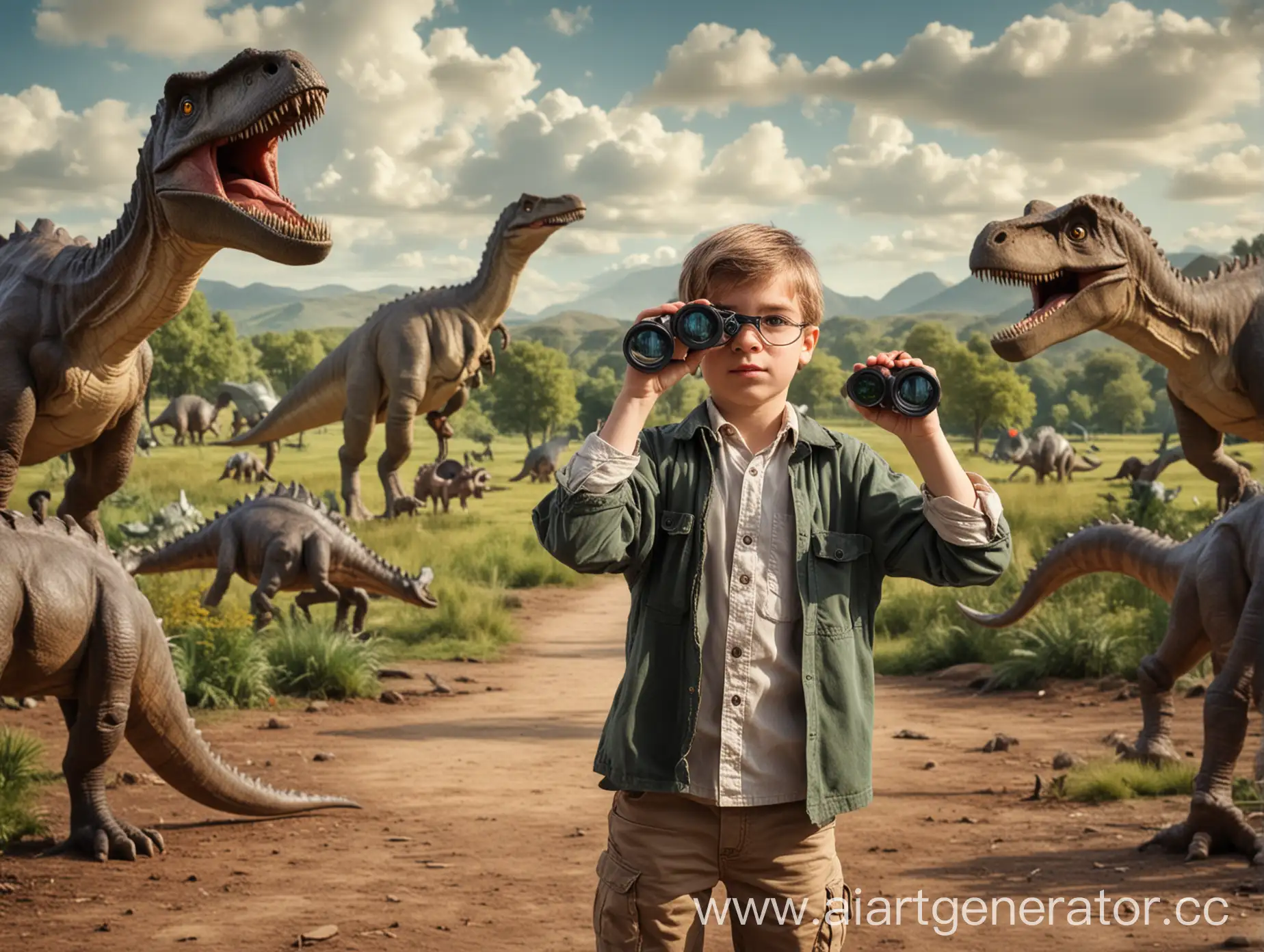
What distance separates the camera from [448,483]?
74.0ft

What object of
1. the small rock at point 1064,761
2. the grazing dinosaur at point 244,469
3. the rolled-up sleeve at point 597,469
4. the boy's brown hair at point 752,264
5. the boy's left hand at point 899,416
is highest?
the grazing dinosaur at point 244,469

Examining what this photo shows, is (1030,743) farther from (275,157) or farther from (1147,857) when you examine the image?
(275,157)

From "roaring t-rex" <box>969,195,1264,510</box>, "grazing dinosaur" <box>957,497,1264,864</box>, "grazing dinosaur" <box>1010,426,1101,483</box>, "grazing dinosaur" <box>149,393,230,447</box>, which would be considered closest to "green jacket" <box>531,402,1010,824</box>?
"grazing dinosaur" <box>957,497,1264,864</box>

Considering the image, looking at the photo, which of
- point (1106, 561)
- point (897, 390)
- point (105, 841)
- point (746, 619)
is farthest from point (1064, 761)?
point (897, 390)

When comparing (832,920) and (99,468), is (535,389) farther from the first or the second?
(832,920)

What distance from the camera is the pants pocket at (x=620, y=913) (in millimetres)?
2340

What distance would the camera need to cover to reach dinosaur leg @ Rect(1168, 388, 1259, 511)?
6.27 m

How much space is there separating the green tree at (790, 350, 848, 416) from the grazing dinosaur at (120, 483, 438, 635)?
5054 cm

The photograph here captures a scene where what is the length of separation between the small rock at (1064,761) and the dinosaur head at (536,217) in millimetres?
7147

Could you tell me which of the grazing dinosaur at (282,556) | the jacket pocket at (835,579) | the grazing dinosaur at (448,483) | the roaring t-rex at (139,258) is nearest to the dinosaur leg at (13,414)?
the roaring t-rex at (139,258)

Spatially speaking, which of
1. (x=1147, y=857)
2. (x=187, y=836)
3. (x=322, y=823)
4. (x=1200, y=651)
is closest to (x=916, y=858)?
(x=1147, y=857)

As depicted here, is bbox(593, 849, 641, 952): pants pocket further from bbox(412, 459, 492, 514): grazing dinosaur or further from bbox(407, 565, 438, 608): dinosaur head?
bbox(412, 459, 492, 514): grazing dinosaur

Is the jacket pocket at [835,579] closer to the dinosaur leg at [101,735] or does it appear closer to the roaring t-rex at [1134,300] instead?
the roaring t-rex at [1134,300]

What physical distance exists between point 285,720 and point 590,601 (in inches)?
288
